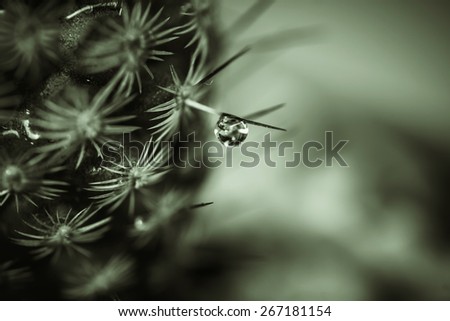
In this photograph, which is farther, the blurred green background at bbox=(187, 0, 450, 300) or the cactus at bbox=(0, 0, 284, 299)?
the blurred green background at bbox=(187, 0, 450, 300)

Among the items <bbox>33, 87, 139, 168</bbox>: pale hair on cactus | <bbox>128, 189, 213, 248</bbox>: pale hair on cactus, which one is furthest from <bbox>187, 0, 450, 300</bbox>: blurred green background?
<bbox>33, 87, 139, 168</bbox>: pale hair on cactus

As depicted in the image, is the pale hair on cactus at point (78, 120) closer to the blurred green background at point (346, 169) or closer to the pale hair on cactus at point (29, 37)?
the pale hair on cactus at point (29, 37)

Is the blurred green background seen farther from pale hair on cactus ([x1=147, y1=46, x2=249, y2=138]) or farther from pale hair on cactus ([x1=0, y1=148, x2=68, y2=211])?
pale hair on cactus ([x1=0, y1=148, x2=68, y2=211])

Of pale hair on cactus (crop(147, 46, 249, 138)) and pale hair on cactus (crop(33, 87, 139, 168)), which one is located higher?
pale hair on cactus (crop(147, 46, 249, 138))

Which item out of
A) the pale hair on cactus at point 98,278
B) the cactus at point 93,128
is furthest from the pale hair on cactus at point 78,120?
the pale hair on cactus at point 98,278

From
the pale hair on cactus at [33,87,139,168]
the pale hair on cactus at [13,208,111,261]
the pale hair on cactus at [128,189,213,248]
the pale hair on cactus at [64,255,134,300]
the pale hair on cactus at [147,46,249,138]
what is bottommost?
the pale hair on cactus at [64,255,134,300]

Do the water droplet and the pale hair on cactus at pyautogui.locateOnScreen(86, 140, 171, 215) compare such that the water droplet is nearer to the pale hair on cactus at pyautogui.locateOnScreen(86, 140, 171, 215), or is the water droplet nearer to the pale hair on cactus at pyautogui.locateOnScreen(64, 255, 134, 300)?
the pale hair on cactus at pyautogui.locateOnScreen(86, 140, 171, 215)
